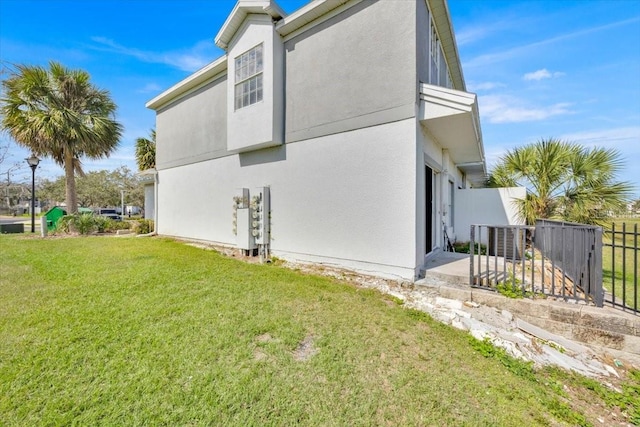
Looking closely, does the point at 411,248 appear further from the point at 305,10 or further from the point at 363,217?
the point at 305,10

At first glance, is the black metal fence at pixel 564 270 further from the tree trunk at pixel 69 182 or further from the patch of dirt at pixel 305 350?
the tree trunk at pixel 69 182

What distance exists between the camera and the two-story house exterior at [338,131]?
5375mm

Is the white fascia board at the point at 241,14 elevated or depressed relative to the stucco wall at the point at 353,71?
elevated

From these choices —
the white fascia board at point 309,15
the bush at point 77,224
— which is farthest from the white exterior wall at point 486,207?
the bush at point 77,224

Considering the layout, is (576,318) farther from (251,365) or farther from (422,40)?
(422,40)

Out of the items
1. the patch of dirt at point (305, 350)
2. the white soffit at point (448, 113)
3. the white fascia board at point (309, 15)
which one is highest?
the white fascia board at point (309, 15)

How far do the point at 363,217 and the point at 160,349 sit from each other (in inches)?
168

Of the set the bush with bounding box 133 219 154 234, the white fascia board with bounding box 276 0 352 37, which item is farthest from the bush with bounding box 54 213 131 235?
the white fascia board with bounding box 276 0 352 37

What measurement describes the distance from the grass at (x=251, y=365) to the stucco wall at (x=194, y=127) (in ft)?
20.4

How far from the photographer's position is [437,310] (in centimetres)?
448

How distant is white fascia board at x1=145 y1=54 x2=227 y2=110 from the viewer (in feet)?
29.5

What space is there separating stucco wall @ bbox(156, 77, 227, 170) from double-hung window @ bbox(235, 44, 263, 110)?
4.14 feet

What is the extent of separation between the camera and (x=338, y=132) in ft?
20.6

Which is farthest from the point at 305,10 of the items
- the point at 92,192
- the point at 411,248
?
the point at 92,192
